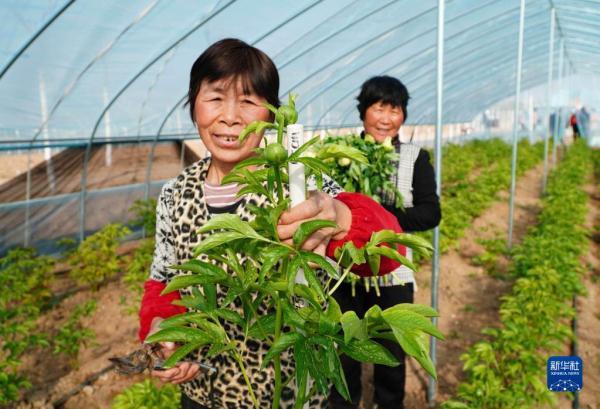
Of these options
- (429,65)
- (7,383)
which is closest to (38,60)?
(7,383)

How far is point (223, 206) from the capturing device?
1353 mm

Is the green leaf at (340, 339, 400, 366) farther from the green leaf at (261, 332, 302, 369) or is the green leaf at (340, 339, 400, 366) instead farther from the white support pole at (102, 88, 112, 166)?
the white support pole at (102, 88, 112, 166)

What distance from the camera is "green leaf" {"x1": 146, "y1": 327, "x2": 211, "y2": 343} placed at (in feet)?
2.67

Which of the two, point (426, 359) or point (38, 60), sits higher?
point (38, 60)

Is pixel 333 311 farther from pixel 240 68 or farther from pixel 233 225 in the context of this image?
pixel 240 68

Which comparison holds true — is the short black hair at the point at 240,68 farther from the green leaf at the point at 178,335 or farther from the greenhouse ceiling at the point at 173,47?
the greenhouse ceiling at the point at 173,47

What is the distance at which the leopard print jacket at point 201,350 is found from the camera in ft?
4.42

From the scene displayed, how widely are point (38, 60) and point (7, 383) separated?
2.86m

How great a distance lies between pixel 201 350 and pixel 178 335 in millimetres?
664

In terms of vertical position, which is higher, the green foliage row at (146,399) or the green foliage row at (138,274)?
the green foliage row at (138,274)

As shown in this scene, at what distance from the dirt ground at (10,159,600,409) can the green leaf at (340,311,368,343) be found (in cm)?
258

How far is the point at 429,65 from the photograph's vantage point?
10867 mm

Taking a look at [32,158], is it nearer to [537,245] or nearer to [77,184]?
[77,184]

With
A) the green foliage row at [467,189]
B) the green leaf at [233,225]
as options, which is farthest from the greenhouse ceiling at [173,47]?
the green leaf at [233,225]
